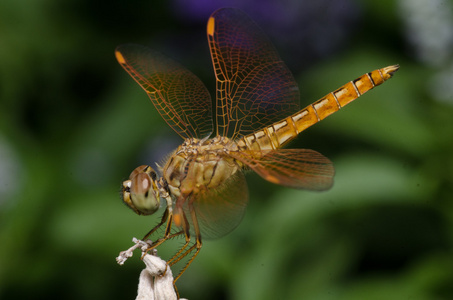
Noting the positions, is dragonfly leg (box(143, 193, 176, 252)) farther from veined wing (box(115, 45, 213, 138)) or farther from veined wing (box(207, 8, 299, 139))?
veined wing (box(207, 8, 299, 139))

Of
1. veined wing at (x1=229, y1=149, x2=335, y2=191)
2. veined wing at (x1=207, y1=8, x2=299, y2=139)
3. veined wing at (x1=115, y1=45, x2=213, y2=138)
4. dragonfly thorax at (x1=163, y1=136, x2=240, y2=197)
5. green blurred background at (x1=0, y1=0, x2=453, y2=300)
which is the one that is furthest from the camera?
green blurred background at (x1=0, y1=0, x2=453, y2=300)

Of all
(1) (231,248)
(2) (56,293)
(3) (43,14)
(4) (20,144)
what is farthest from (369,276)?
(3) (43,14)

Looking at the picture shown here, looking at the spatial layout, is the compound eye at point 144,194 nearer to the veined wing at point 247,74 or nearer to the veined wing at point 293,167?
the veined wing at point 293,167

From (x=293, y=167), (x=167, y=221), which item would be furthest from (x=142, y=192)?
(x=293, y=167)

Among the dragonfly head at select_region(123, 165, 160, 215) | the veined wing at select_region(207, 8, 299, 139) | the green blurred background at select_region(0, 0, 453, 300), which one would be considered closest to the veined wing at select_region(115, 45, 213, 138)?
the veined wing at select_region(207, 8, 299, 139)

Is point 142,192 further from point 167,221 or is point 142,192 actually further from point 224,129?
point 224,129

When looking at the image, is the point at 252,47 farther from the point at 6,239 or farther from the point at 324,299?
the point at 6,239
